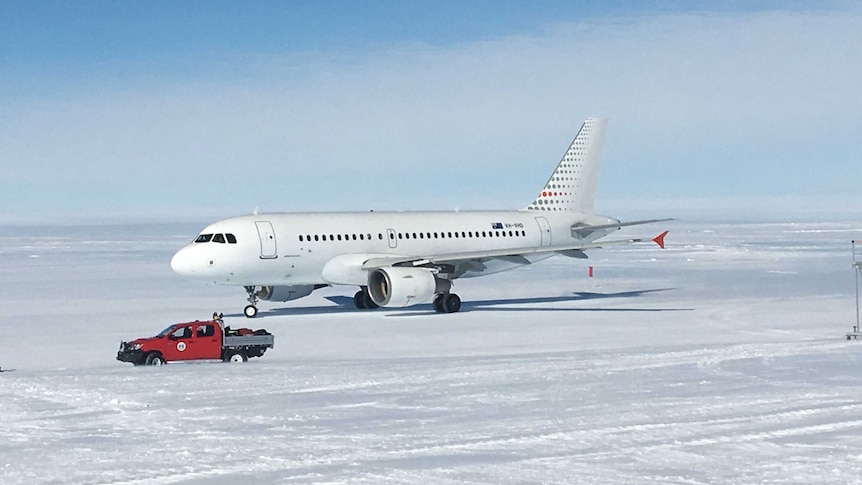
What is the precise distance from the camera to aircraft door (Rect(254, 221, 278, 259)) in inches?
1511

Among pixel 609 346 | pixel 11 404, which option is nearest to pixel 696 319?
pixel 609 346

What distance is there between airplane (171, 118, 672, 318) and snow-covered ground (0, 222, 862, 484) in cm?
124

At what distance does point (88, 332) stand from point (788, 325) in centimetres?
2028

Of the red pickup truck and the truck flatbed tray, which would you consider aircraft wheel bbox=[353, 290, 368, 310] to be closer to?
the red pickup truck

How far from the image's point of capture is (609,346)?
1132 inches

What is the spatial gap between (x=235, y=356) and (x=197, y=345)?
3.00 ft

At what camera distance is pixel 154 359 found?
25.9 metres

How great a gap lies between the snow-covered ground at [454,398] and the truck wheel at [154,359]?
0.89 metres

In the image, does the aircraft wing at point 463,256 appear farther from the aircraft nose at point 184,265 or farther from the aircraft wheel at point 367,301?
the aircraft nose at point 184,265

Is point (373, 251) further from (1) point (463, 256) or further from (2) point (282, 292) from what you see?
(2) point (282, 292)

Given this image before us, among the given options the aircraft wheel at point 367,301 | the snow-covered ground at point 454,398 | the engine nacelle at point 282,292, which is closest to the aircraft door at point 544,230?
the snow-covered ground at point 454,398

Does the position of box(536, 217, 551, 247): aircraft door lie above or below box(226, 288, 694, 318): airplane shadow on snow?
above

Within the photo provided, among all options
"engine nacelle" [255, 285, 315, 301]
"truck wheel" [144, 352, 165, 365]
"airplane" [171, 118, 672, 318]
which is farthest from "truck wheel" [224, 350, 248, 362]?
"engine nacelle" [255, 285, 315, 301]

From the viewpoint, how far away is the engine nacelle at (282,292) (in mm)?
41344
